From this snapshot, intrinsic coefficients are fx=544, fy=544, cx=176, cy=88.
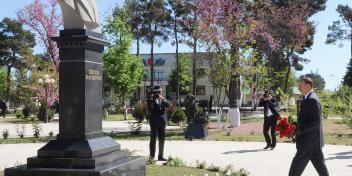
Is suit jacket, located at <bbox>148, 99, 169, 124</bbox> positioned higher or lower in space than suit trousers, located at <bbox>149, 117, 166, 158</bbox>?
higher

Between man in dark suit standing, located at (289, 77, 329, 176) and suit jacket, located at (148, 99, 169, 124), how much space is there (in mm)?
4569

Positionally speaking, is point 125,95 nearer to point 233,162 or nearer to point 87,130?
point 233,162

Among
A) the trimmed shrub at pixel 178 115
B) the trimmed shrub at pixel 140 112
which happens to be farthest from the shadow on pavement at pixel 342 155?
the trimmed shrub at pixel 178 115

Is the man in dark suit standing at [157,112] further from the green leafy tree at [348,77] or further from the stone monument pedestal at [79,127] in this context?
the green leafy tree at [348,77]

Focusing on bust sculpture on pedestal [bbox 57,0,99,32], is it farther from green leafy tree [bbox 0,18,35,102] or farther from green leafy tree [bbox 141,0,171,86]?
green leafy tree [bbox 0,18,35,102]

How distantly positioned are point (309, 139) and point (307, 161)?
1.11ft

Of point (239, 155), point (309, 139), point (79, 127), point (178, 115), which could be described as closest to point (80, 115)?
point (79, 127)

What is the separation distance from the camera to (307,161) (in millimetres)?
8273

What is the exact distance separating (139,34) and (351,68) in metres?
24.4

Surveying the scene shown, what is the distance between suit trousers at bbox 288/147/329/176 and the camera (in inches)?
324

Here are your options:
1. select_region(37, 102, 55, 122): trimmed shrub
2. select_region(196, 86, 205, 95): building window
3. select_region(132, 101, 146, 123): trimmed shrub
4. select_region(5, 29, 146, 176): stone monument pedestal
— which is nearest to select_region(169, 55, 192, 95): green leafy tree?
select_region(196, 86, 205, 95): building window

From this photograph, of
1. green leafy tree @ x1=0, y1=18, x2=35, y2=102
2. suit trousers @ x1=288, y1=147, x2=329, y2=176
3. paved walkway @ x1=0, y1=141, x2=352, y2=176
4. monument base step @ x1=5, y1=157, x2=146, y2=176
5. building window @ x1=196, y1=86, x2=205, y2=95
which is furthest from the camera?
building window @ x1=196, y1=86, x2=205, y2=95

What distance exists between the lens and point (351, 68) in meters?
61.0

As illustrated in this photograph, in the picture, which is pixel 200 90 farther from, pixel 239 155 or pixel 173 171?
pixel 173 171
